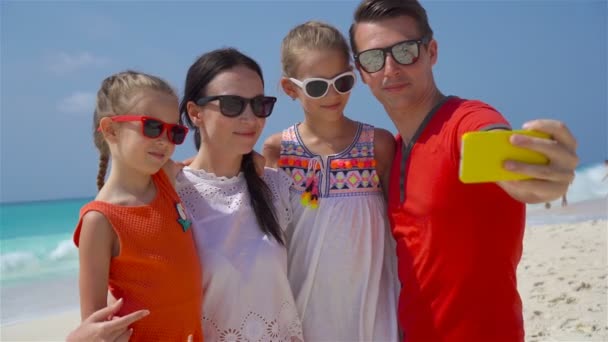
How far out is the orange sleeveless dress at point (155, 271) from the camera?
8.06 feet

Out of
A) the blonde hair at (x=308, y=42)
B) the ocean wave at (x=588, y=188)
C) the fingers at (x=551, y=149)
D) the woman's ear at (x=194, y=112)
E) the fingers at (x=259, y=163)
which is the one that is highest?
the blonde hair at (x=308, y=42)

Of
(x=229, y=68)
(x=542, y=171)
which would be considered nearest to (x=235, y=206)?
(x=229, y=68)

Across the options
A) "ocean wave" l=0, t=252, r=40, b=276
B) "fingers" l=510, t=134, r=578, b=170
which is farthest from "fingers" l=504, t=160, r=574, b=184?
"ocean wave" l=0, t=252, r=40, b=276

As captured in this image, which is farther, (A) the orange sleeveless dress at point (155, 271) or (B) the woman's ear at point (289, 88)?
(B) the woman's ear at point (289, 88)

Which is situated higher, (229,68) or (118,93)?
(229,68)

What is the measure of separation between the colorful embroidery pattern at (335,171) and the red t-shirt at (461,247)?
0.54 metres

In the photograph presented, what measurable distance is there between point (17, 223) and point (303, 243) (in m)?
37.1

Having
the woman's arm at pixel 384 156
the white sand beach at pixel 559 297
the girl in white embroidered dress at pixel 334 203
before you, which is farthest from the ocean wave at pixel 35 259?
the woman's arm at pixel 384 156

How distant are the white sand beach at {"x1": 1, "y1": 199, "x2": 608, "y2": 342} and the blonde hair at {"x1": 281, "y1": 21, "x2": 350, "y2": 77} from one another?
14.6 feet

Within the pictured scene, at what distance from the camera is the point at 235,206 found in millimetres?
3064

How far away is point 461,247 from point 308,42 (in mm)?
1613

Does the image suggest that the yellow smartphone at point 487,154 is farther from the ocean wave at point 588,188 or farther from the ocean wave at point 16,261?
the ocean wave at point 588,188

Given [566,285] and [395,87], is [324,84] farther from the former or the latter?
[566,285]

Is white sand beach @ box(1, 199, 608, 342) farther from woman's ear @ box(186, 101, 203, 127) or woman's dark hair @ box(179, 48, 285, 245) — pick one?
woman's ear @ box(186, 101, 203, 127)
